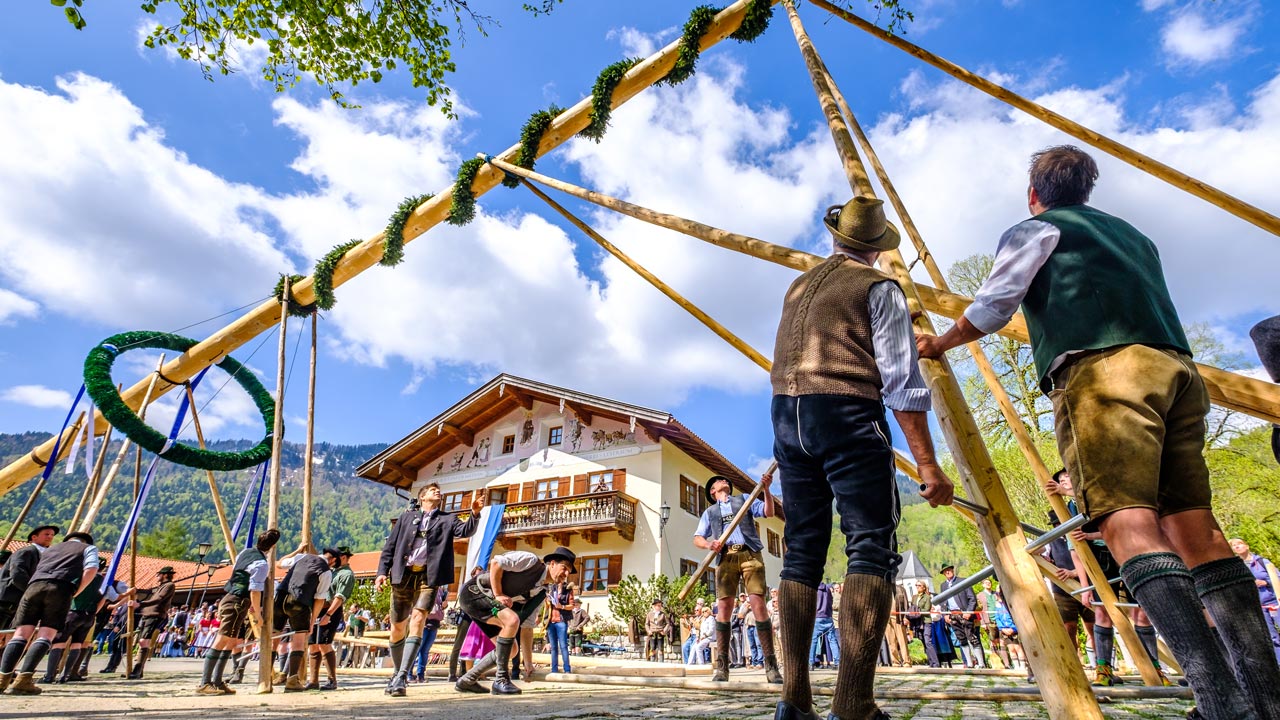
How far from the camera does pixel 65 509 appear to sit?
15262 centimetres

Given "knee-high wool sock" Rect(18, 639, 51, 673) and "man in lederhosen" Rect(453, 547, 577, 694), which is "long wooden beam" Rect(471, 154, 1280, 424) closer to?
"man in lederhosen" Rect(453, 547, 577, 694)

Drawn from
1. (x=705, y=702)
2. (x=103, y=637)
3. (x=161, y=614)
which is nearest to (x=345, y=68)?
(x=705, y=702)

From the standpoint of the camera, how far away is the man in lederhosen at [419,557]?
20.6 feet

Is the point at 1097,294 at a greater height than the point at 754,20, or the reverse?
the point at 754,20

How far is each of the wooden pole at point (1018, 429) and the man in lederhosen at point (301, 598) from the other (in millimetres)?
→ 6350

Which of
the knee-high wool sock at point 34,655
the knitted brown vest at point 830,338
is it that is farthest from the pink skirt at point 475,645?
the knitted brown vest at point 830,338

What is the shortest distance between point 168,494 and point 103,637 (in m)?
222

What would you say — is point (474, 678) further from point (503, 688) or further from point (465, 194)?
point (465, 194)

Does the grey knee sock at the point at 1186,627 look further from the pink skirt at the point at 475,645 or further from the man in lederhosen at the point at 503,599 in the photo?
the pink skirt at the point at 475,645

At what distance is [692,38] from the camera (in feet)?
25.3

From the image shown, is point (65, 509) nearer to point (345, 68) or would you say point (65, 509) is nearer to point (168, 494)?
point (168, 494)

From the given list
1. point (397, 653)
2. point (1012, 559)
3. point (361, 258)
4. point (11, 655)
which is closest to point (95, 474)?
point (11, 655)

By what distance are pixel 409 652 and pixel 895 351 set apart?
488 centimetres

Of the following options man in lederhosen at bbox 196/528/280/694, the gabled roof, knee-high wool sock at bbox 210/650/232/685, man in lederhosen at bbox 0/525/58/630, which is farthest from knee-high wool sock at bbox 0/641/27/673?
the gabled roof
